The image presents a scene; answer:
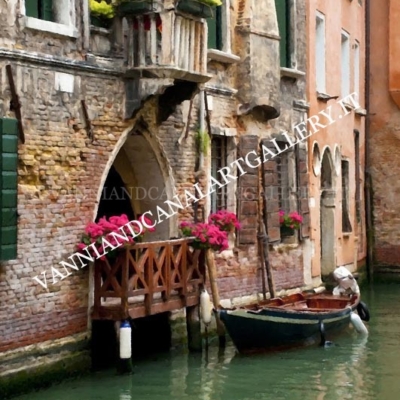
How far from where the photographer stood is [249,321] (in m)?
11.8

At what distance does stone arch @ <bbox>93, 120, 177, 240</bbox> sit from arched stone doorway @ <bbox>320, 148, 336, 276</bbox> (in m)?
6.40

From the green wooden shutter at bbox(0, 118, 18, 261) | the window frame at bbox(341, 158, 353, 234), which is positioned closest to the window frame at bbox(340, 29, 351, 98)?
the window frame at bbox(341, 158, 353, 234)

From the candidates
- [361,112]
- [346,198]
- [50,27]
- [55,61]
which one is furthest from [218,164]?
[361,112]

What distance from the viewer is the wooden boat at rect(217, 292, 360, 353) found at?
1184 centimetres

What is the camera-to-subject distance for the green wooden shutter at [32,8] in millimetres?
10141

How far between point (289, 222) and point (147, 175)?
3652 mm

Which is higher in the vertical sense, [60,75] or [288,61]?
[288,61]

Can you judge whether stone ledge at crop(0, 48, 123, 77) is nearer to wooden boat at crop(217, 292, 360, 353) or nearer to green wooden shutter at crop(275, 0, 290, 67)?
wooden boat at crop(217, 292, 360, 353)

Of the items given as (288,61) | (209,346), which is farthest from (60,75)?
(288,61)

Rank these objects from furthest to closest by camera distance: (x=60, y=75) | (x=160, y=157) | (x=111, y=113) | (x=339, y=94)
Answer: (x=339, y=94)
(x=160, y=157)
(x=111, y=113)
(x=60, y=75)

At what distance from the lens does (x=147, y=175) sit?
12422 mm

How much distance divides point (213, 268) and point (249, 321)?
0.89 m

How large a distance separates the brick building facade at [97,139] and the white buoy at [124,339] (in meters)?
0.44

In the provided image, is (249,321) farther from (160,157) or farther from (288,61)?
(288,61)
